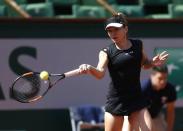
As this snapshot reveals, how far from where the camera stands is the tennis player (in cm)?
584

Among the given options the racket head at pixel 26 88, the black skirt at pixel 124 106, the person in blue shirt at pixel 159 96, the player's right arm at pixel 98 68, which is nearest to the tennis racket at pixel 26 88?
the racket head at pixel 26 88

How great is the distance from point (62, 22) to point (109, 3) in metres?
1.64

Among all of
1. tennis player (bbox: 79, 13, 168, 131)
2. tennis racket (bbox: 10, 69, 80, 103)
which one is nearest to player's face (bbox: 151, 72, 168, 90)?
tennis player (bbox: 79, 13, 168, 131)

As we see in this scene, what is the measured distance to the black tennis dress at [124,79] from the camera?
5.90 metres

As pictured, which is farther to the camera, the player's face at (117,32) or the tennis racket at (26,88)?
the tennis racket at (26,88)

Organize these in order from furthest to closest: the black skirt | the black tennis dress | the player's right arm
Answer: the black skirt, the black tennis dress, the player's right arm

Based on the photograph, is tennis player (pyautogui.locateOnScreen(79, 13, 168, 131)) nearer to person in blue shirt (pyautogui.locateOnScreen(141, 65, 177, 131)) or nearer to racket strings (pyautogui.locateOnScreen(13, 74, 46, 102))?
racket strings (pyautogui.locateOnScreen(13, 74, 46, 102))

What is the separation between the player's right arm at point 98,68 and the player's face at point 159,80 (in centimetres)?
191

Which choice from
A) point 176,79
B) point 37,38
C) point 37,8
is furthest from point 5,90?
point 176,79

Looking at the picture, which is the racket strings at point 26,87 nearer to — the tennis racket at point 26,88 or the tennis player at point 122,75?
the tennis racket at point 26,88

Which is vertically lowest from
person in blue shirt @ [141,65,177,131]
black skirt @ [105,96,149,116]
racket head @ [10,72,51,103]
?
person in blue shirt @ [141,65,177,131]

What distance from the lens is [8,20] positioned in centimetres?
823

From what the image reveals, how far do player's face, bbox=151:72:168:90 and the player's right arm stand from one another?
191 centimetres

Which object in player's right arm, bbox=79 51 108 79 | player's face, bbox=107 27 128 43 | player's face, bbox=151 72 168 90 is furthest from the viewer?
player's face, bbox=151 72 168 90
